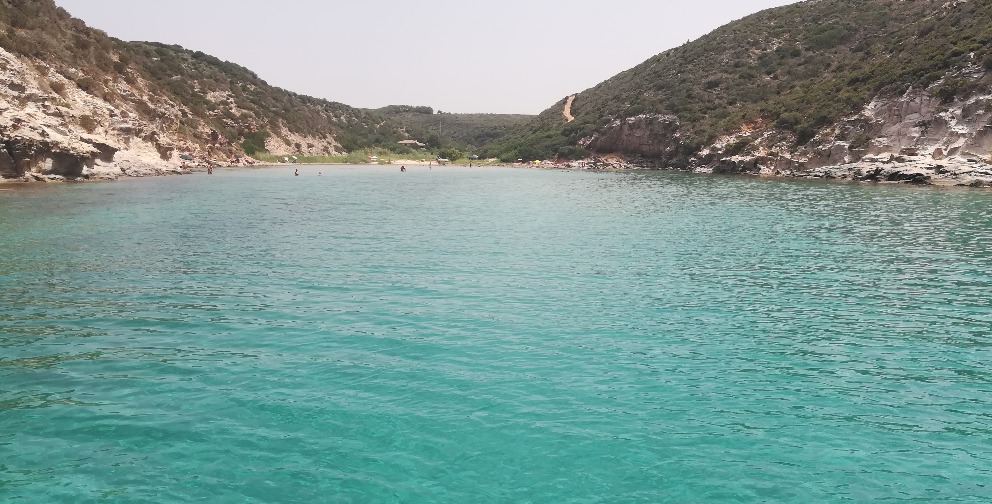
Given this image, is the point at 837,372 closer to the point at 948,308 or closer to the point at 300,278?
the point at 948,308

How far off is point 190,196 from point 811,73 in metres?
79.9

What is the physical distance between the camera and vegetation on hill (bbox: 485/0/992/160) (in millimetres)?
66250

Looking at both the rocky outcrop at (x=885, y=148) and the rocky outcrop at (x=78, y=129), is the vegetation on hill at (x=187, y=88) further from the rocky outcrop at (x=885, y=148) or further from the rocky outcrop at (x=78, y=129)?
the rocky outcrop at (x=885, y=148)

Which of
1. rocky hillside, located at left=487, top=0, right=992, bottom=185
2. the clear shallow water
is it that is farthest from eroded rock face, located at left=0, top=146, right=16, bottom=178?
rocky hillside, located at left=487, top=0, right=992, bottom=185

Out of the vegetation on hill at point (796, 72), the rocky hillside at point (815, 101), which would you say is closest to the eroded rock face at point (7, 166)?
the rocky hillside at point (815, 101)

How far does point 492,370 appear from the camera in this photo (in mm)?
12586

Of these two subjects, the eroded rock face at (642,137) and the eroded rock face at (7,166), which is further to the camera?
the eroded rock face at (642,137)

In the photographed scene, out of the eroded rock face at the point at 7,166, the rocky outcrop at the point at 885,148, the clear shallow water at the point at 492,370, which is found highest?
the rocky outcrop at the point at 885,148

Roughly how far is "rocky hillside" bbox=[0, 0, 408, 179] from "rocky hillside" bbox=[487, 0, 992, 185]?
47.5 metres

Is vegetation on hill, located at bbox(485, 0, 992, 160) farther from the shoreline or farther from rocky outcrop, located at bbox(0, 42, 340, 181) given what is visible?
rocky outcrop, located at bbox(0, 42, 340, 181)

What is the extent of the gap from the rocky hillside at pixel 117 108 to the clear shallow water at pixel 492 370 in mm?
26265

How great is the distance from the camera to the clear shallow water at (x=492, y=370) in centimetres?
876

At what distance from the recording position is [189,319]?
15.9 m

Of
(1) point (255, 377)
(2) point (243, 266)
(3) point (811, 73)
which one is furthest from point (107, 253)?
(3) point (811, 73)
